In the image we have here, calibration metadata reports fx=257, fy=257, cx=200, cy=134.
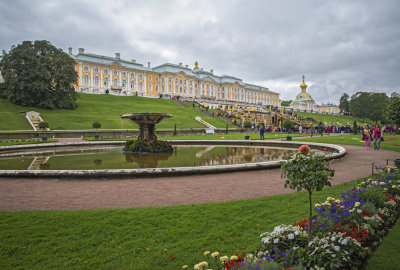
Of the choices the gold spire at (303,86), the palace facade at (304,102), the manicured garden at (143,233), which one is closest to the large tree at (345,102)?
the palace facade at (304,102)

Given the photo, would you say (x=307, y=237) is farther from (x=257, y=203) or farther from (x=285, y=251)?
A: (x=257, y=203)

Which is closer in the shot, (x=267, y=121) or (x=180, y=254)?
(x=180, y=254)

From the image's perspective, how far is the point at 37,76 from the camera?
121 feet

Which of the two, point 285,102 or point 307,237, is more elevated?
point 285,102

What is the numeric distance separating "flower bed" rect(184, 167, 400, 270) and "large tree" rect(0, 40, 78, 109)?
4097 cm

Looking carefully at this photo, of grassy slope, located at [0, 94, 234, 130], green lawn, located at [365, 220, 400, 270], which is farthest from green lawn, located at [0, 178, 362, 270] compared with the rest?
grassy slope, located at [0, 94, 234, 130]

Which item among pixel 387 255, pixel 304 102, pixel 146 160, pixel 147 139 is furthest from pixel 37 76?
pixel 304 102

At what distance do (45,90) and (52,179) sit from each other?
1391 inches

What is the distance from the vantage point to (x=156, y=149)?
14.0m

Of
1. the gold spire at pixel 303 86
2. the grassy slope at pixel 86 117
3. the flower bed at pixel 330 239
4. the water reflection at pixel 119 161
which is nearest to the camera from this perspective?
the flower bed at pixel 330 239

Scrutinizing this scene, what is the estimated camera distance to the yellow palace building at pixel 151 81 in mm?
65688

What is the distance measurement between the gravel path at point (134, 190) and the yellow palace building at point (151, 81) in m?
52.6

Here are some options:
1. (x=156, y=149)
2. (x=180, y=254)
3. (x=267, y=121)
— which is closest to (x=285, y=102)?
(x=267, y=121)

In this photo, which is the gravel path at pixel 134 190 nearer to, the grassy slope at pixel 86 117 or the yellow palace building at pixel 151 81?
the grassy slope at pixel 86 117
